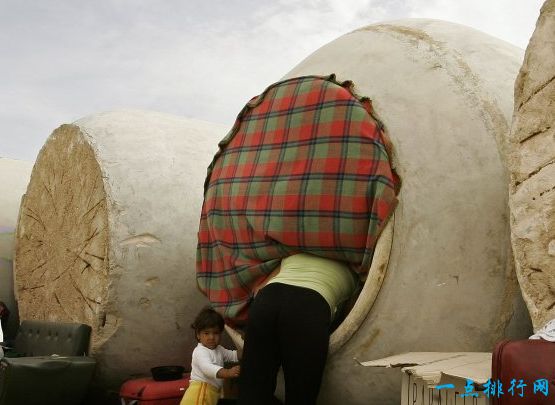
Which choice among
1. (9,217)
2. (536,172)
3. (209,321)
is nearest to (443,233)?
(536,172)

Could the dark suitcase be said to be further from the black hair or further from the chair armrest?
the chair armrest

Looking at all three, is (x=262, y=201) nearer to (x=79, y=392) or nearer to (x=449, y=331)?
(x=449, y=331)

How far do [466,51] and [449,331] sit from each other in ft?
3.73

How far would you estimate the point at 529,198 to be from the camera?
2250 mm

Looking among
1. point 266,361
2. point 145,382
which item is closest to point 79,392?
point 145,382

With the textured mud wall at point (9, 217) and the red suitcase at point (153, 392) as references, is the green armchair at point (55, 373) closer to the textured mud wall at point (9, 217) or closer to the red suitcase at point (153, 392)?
the red suitcase at point (153, 392)

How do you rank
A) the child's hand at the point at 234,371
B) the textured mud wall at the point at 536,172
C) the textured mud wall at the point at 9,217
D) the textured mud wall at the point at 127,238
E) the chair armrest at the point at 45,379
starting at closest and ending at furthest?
the textured mud wall at the point at 536,172, the child's hand at the point at 234,371, the chair armrest at the point at 45,379, the textured mud wall at the point at 127,238, the textured mud wall at the point at 9,217

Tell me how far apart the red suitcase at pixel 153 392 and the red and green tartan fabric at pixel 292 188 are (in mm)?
673

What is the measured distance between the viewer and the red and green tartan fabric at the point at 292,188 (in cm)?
271

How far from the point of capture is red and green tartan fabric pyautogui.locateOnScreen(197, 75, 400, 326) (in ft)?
8.88

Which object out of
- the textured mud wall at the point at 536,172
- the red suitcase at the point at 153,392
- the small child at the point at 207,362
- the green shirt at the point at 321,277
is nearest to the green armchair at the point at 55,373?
the red suitcase at the point at 153,392

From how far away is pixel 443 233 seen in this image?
8.40 ft

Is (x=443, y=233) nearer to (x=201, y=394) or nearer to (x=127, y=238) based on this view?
(x=201, y=394)

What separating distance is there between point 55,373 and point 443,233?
2200mm
